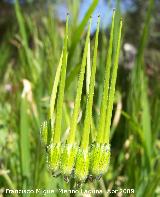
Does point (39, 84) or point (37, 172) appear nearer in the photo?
point (37, 172)

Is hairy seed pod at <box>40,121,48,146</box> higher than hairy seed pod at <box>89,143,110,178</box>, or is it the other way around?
hairy seed pod at <box>40,121,48,146</box>

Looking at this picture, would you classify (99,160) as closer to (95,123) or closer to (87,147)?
(87,147)

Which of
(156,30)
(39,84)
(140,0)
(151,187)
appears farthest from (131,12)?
(151,187)

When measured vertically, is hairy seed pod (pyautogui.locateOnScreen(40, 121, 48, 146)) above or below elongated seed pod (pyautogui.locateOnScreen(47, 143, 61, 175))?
above

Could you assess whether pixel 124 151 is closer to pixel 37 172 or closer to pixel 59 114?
pixel 37 172

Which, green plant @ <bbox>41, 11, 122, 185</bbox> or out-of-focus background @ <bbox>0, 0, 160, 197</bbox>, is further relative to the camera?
out-of-focus background @ <bbox>0, 0, 160, 197</bbox>
